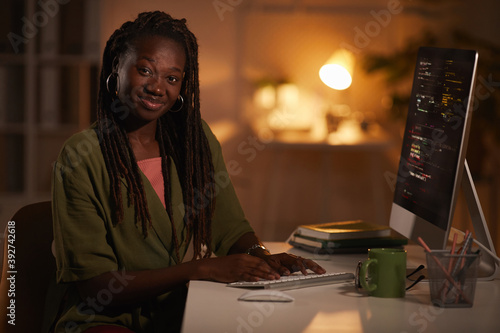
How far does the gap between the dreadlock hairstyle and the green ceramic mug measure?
48 cm

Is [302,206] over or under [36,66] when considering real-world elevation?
under

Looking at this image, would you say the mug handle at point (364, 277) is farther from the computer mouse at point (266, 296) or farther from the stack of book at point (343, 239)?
the stack of book at point (343, 239)

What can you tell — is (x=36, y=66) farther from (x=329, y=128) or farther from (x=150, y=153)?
(x=150, y=153)

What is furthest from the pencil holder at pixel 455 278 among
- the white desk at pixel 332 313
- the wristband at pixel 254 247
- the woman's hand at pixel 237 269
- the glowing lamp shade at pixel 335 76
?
the glowing lamp shade at pixel 335 76

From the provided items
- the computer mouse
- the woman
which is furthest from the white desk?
the woman

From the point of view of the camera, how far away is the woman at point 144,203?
1295 mm

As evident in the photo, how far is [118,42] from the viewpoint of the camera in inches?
58.6

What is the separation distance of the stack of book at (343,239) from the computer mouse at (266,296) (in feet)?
1.63

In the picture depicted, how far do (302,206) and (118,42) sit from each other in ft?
10.7

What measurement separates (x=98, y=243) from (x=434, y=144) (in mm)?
722

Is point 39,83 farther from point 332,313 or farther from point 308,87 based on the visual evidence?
point 332,313

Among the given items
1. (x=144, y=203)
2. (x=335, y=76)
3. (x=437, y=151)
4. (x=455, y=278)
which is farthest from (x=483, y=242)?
(x=335, y=76)

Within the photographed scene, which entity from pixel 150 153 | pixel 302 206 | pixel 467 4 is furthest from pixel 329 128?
pixel 150 153

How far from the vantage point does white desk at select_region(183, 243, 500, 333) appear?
3.12ft
